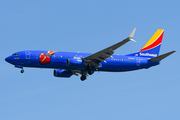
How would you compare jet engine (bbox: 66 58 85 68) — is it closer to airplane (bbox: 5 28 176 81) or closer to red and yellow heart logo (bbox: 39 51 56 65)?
airplane (bbox: 5 28 176 81)

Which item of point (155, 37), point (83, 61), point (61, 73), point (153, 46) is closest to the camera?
point (83, 61)

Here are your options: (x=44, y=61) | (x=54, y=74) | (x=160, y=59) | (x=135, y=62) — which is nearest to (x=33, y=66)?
(x=44, y=61)

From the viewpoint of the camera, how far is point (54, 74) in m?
63.3

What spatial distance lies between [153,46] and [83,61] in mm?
15271

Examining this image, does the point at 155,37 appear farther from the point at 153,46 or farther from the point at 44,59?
the point at 44,59

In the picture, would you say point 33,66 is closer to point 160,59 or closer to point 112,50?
point 112,50

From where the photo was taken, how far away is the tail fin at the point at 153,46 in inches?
2496

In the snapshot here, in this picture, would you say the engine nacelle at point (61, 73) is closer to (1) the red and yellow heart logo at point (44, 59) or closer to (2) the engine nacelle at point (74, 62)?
(2) the engine nacelle at point (74, 62)

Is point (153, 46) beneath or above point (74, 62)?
above

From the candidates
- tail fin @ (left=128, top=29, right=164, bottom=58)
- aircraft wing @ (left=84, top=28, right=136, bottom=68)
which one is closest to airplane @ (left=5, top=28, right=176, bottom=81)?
aircraft wing @ (left=84, top=28, right=136, bottom=68)

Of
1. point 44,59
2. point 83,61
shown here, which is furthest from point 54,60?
point 83,61

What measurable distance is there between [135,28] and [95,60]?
36.1 feet

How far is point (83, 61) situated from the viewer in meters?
56.8

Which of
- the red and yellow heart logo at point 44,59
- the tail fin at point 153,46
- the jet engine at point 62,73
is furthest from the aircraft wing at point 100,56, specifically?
the tail fin at point 153,46
